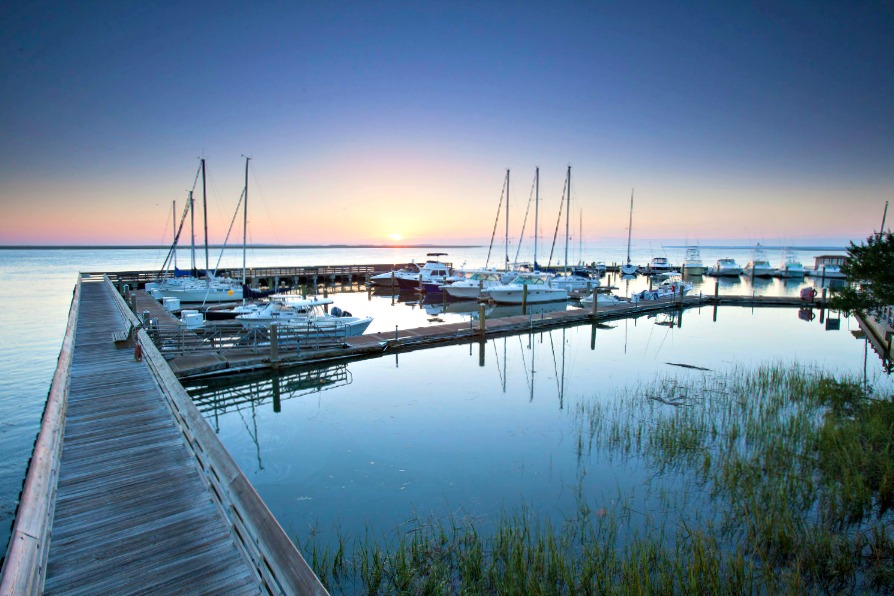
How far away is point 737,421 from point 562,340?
1286cm

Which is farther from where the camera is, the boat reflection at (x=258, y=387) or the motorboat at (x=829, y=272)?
the motorboat at (x=829, y=272)

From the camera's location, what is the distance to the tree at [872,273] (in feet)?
42.6

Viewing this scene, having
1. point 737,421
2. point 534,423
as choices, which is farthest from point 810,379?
point 534,423

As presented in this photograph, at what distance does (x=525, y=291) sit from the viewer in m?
36.4

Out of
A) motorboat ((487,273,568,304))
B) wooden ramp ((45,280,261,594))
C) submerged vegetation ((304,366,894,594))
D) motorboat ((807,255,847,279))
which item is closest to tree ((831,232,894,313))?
submerged vegetation ((304,366,894,594))

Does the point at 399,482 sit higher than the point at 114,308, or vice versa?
the point at 114,308

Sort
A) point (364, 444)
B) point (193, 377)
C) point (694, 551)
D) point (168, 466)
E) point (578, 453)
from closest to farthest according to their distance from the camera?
point (694, 551)
point (168, 466)
point (578, 453)
point (364, 444)
point (193, 377)

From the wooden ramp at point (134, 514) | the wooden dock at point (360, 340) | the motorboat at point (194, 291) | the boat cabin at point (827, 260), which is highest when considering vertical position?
the boat cabin at point (827, 260)

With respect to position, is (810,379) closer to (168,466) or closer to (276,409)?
(276,409)

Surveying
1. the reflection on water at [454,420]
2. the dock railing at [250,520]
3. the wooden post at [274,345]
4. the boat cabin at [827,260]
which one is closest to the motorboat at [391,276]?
the reflection on water at [454,420]

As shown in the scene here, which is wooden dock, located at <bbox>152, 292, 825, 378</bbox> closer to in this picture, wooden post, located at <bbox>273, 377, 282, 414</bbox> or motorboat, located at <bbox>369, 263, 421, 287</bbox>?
wooden post, located at <bbox>273, 377, 282, 414</bbox>

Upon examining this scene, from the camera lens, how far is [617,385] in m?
17.1

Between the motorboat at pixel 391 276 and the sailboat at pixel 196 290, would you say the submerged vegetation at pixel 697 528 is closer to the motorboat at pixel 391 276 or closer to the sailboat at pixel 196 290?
the sailboat at pixel 196 290

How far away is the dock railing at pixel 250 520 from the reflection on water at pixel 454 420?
2.57 m
